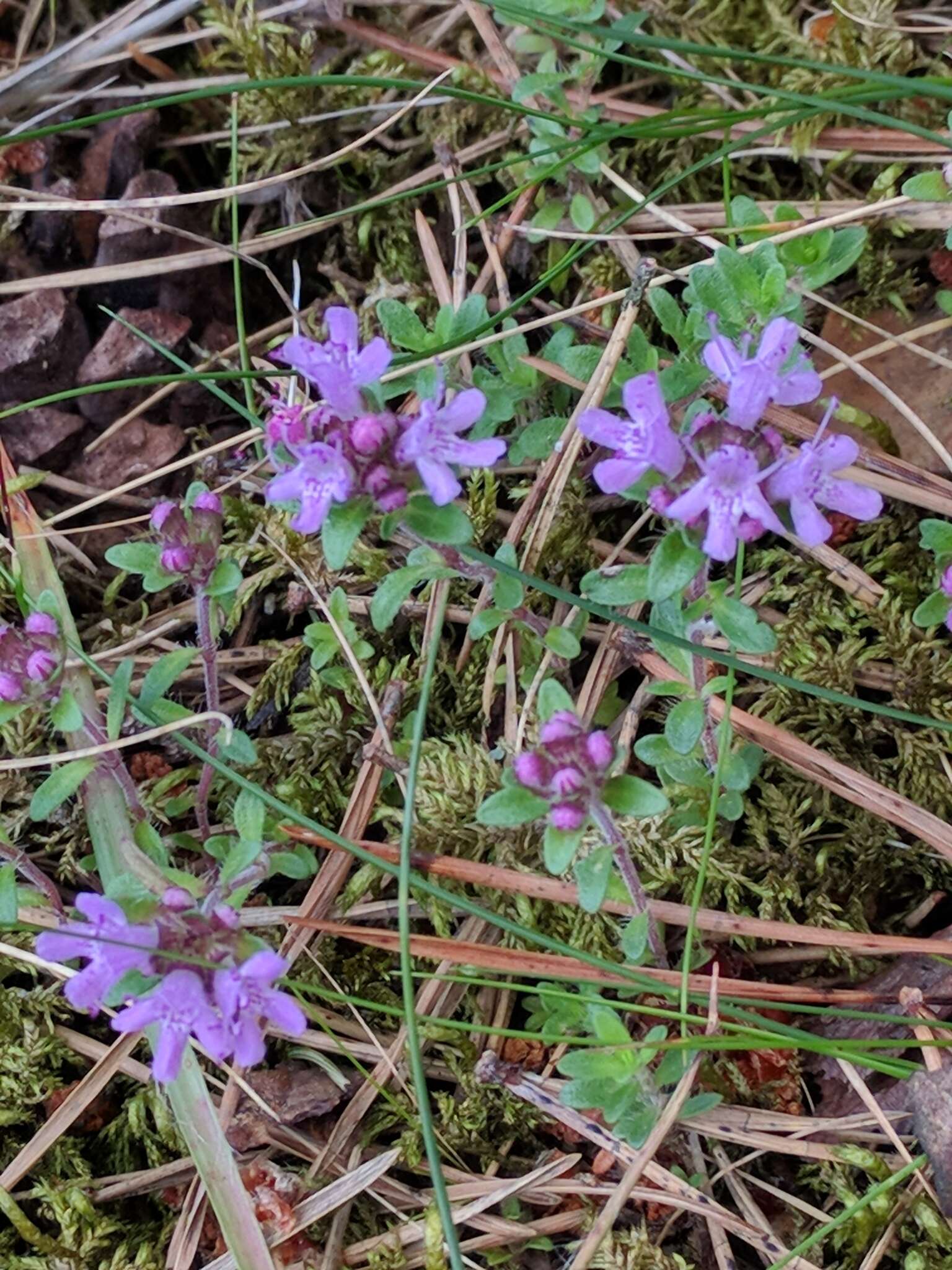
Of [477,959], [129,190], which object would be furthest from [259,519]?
[477,959]

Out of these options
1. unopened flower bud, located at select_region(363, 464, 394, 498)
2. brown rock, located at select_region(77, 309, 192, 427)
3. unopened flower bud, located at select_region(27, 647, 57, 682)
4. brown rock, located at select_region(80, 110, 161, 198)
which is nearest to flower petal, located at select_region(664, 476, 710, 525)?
unopened flower bud, located at select_region(363, 464, 394, 498)

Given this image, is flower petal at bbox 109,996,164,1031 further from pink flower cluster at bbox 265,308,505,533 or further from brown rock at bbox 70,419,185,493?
brown rock at bbox 70,419,185,493

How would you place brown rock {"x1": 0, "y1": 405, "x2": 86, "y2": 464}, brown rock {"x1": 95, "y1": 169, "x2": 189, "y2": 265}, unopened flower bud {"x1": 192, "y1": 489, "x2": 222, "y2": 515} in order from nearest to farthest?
unopened flower bud {"x1": 192, "y1": 489, "x2": 222, "y2": 515}, brown rock {"x1": 0, "y1": 405, "x2": 86, "y2": 464}, brown rock {"x1": 95, "y1": 169, "x2": 189, "y2": 265}

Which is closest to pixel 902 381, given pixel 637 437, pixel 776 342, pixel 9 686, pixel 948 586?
pixel 948 586

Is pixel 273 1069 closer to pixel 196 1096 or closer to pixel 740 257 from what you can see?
pixel 196 1096

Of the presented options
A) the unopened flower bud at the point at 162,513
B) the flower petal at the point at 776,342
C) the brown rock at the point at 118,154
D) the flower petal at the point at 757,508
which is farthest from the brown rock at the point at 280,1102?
the brown rock at the point at 118,154

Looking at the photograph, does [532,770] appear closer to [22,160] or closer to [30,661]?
[30,661]

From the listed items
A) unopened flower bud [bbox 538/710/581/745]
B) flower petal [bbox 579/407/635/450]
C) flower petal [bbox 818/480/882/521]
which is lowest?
unopened flower bud [bbox 538/710/581/745]

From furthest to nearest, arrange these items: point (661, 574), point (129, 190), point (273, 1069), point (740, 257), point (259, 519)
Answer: point (129, 190) → point (259, 519) → point (273, 1069) → point (740, 257) → point (661, 574)
